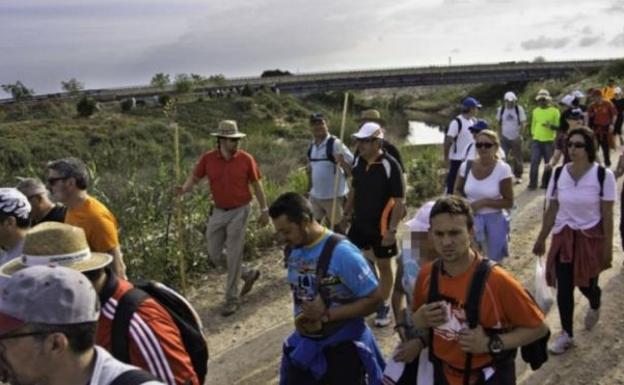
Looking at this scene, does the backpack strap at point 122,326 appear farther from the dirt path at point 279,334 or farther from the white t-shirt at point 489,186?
the white t-shirt at point 489,186

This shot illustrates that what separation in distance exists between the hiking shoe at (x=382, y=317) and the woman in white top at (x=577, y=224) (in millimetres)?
1389

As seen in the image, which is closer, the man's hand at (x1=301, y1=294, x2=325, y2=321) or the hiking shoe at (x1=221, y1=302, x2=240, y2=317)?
the man's hand at (x1=301, y1=294, x2=325, y2=321)

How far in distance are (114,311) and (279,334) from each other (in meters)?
3.70

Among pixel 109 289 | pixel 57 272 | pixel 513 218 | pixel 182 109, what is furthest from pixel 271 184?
pixel 182 109

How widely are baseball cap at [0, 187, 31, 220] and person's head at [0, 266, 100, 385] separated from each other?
2.15m

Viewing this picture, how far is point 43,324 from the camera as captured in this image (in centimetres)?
189

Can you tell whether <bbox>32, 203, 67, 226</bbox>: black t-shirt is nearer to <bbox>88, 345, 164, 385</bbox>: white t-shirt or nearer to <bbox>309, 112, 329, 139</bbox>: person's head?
<bbox>88, 345, 164, 385</bbox>: white t-shirt

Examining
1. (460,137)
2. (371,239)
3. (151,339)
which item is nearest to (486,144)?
(371,239)

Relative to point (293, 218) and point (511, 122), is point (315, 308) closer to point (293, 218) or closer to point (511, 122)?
point (293, 218)

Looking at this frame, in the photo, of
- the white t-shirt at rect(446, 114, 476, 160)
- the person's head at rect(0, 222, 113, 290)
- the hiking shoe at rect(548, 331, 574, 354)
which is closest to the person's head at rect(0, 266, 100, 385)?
the person's head at rect(0, 222, 113, 290)

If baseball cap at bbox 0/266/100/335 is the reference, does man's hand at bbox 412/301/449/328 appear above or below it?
below

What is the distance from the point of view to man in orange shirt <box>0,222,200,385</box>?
2.51m

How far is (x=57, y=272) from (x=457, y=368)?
189cm

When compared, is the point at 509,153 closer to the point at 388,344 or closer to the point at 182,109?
the point at 388,344
